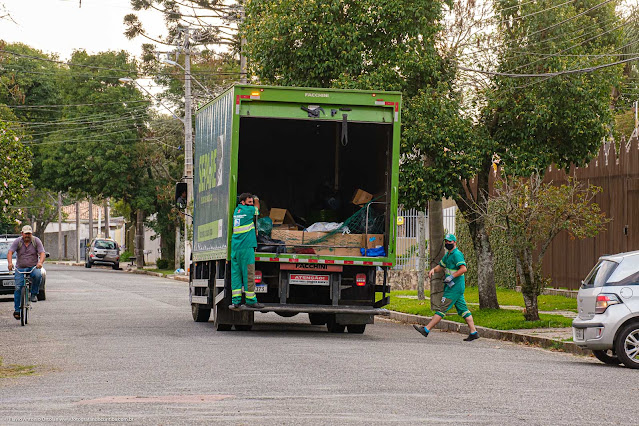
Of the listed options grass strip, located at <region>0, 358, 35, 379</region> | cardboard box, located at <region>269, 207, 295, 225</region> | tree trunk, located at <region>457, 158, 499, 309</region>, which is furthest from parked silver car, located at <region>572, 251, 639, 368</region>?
tree trunk, located at <region>457, 158, 499, 309</region>

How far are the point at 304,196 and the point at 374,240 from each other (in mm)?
3021

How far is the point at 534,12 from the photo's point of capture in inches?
835

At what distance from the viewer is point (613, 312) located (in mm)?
13570

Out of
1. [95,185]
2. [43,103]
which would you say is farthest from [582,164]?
[43,103]

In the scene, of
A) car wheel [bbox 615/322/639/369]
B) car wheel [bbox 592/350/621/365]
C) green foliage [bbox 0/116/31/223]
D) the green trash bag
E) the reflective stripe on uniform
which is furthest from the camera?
green foliage [bbox 0/116/31/223]

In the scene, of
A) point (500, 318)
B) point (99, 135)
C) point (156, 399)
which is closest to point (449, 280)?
point (500, 318)

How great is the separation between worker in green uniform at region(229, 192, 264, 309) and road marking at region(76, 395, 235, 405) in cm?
665

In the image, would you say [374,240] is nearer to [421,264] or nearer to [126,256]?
[421,264]

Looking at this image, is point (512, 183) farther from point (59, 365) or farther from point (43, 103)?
point (43, 103)

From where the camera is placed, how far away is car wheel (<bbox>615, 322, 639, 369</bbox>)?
44.0 feet

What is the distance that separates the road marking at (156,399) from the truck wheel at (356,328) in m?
8.62

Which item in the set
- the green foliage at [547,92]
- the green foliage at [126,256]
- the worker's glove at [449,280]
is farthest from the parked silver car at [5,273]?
the green foliage at [126,256]

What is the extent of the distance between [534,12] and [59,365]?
1300 cm

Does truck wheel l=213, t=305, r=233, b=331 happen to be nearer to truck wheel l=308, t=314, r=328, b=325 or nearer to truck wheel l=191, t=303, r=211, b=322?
truck wheel l=191, t=303, r=211, b=322
